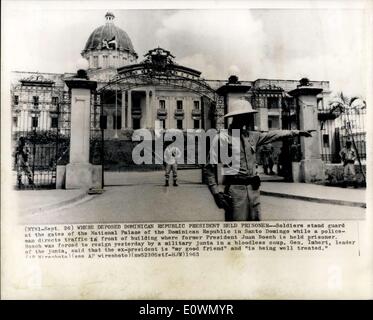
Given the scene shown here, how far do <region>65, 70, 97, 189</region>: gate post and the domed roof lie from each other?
16.8 inches

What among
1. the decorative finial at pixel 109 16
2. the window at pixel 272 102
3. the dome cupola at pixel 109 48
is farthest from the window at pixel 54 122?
the window at pixel 272 102

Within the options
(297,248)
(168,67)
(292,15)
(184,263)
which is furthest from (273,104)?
(184,263)

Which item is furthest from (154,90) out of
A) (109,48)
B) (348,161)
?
(348,161)

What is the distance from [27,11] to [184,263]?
385 centimetres

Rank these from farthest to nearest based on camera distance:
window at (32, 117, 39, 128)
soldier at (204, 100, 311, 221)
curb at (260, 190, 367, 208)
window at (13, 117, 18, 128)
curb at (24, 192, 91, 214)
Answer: window at (32, 117, 39, 128)
window at (13, 117, 18, 128)
curb at (260, 190, 367, 208)
curb at (24, 192, 91, 214)
soldier at (204, 100, 311, 221)

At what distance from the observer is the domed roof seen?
4773 millimetres

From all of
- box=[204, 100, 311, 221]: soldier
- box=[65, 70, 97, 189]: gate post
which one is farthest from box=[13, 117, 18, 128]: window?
box=[204, 100, 311, 221]: soldier

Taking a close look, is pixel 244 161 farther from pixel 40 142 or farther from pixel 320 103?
pixel 40 142

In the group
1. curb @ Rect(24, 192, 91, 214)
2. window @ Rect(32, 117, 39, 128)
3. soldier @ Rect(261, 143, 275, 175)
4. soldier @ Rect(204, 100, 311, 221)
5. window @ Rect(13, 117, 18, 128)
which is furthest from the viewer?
soldier @ Rect(261, 143, 275, 175)

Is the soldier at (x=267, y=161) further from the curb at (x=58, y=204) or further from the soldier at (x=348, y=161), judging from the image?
the curb at (x=58, y=204)

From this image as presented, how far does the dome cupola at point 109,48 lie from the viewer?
477 centimetres

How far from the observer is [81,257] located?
445 cm

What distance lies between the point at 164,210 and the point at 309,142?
248cm

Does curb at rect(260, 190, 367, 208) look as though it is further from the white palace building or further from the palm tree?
the white palace building
